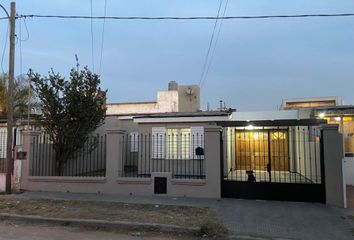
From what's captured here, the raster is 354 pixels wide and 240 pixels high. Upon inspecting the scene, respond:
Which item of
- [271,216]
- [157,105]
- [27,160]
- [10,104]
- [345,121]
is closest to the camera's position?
[271,216]

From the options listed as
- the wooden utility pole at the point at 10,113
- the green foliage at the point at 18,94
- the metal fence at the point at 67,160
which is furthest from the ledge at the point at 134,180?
the green foliage at the point at 18,94

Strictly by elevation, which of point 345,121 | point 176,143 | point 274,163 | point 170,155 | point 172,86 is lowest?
point 274,163

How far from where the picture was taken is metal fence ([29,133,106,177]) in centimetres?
1466

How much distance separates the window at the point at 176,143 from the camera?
18.3 metres

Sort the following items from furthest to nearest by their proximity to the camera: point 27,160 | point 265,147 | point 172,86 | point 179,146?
point 172,86 < point 179,146 < point 265,147 < point 27,160

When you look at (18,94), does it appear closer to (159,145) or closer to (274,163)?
→ (159,145)

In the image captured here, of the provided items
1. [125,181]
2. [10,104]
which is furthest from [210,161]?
[10,104]

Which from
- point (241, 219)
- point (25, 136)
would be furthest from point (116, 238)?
point (25, 136)

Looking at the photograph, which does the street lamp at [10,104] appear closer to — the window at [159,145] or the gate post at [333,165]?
the window at [159,145]

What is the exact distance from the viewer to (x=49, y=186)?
1390 centimetres

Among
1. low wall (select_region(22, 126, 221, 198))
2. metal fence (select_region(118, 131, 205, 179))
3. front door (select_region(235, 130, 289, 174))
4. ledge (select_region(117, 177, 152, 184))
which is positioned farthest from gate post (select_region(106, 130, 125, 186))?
front door (select_region(235, 130, 289, 174))

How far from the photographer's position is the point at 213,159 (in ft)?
41.1

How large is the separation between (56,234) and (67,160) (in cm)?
810

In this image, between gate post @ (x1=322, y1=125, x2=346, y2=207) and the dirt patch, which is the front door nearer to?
gate post @ (x1=322, y1=125, x2=346, y2=207)
